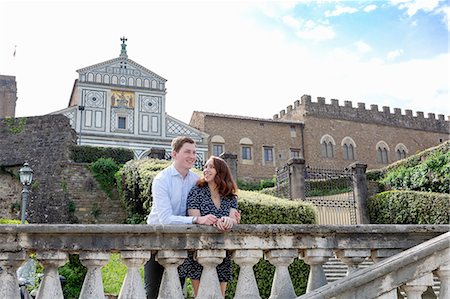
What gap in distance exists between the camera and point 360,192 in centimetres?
2150

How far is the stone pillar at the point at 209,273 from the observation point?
3963mm

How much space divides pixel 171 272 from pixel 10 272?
118 cm

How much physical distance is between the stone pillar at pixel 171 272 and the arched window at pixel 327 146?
4669 centimetres

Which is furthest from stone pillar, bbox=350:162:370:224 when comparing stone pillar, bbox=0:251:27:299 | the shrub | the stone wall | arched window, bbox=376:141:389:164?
arched window, bbox=376:141:389:164

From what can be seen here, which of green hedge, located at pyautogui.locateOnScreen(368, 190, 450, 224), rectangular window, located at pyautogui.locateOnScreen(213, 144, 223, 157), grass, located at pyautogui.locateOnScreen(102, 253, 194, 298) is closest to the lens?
grass, located at pyautogui.locateOnScreen(102, 253, 194, 298)

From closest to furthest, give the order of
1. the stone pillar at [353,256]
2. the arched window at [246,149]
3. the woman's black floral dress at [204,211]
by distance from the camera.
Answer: the woman's black floral dress at [204,211], the stone pillar at [353,256], the arched window at [246,149]

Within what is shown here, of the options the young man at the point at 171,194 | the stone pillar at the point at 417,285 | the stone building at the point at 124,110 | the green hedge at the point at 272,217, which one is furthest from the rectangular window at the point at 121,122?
the stone pillar at the point at 417,285

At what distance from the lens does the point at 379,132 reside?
53438 millimetres

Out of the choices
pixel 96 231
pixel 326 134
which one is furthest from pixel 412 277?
pixel 326 134

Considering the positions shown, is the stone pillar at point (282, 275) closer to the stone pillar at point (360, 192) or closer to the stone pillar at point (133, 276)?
the stone pillar at point (133, 276)

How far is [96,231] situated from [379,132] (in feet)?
172

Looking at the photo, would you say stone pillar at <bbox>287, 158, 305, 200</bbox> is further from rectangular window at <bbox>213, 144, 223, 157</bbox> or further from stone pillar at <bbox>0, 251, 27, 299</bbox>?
rectangular window at <bbox>213, 144, 223, 157</bbox>

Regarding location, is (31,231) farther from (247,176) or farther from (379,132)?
(379,132)

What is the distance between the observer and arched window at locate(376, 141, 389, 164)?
5331cm
